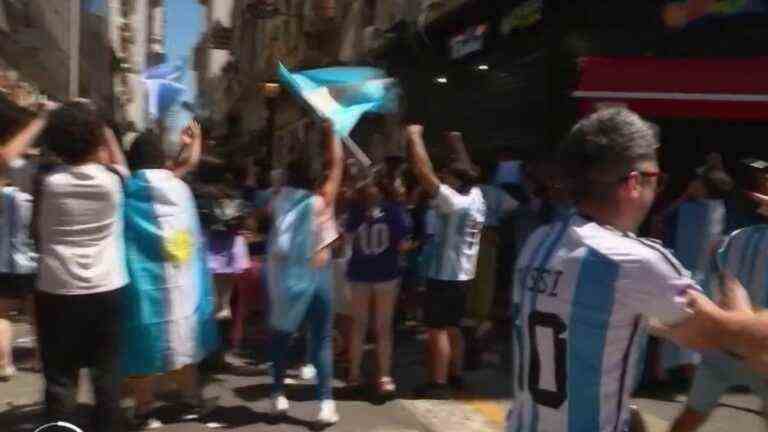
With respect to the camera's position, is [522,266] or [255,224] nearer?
[522,266]

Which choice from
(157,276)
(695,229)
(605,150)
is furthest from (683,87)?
(605,150)

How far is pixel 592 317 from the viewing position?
1.97 m

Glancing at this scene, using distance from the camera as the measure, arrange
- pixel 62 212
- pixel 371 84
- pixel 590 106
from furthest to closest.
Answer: pixel 590 106, pixel 371 84, pixel 62 212

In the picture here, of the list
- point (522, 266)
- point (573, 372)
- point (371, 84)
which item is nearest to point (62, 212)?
point (522, 266)

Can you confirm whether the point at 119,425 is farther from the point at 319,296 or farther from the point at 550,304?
the point at 550,304

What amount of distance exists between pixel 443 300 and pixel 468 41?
725 centimetres

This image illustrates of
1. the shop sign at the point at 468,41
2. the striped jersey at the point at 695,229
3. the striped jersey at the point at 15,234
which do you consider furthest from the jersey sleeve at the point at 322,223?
the shop sign at the point at 468,41

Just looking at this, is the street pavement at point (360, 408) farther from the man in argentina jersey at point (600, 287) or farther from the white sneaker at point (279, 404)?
the man in argentina jersey at point (600, 287)

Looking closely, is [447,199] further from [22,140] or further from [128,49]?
[128,49]

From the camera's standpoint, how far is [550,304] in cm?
207

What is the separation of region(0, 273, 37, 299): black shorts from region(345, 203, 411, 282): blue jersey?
7.56ft

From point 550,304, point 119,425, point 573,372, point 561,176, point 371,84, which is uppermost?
point 371,84

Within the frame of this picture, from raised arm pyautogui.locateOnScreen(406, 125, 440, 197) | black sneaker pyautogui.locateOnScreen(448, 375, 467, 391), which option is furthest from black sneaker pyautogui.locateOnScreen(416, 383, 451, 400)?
raised arm pyautogui.locateOnScreen(406, 125, 440, 197)

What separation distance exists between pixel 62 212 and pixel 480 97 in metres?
9.47
